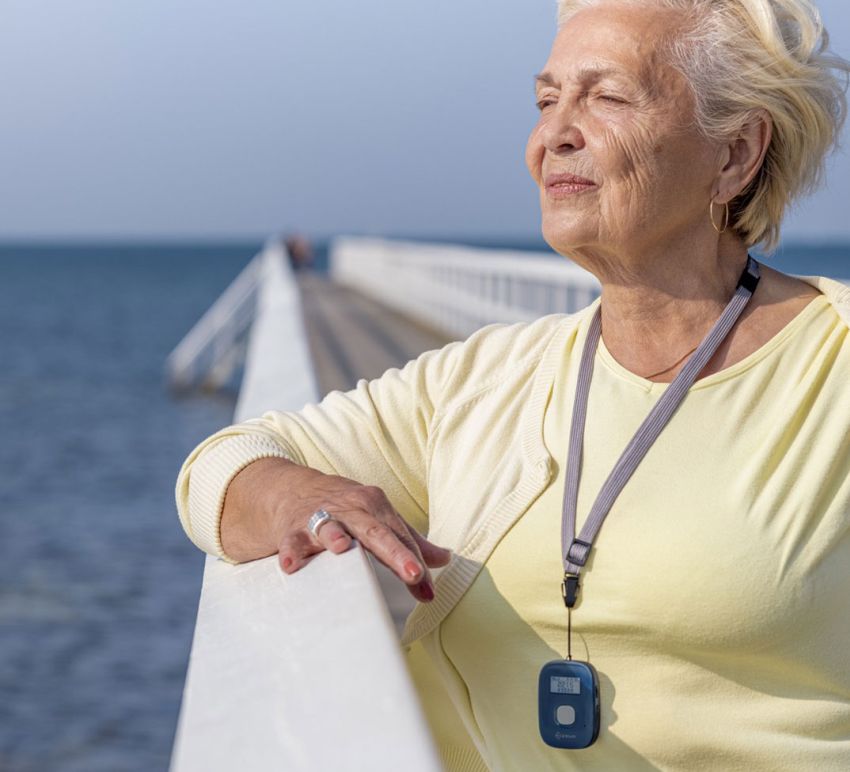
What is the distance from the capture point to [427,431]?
253 centimetres

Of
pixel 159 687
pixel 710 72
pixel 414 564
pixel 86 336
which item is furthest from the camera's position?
pixel 86 336

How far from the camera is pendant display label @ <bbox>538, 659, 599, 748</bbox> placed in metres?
2.07

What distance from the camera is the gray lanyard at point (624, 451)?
2100mm

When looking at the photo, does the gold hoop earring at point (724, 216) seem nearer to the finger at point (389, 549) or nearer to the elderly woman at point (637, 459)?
the elderly woman at point (637, 459)

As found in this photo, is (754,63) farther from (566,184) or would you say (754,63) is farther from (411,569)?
(411,569)

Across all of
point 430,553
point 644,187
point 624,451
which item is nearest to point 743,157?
point 644,187

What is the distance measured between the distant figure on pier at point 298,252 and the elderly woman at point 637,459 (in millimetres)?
41889

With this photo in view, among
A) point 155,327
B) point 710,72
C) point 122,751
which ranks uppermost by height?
point 155,327

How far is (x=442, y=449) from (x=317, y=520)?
60cm

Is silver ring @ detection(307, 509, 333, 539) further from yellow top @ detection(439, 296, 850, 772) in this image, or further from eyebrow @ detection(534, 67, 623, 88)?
eyebrow @ detection(534, 67, 623, 88)

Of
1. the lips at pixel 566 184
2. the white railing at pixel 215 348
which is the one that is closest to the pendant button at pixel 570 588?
the lips at pixel 566 184

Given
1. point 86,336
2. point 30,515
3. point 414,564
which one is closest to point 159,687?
point 30,515

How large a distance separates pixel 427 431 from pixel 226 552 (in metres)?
0.53

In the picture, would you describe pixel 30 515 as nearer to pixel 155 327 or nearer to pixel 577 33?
pixel 577 33
